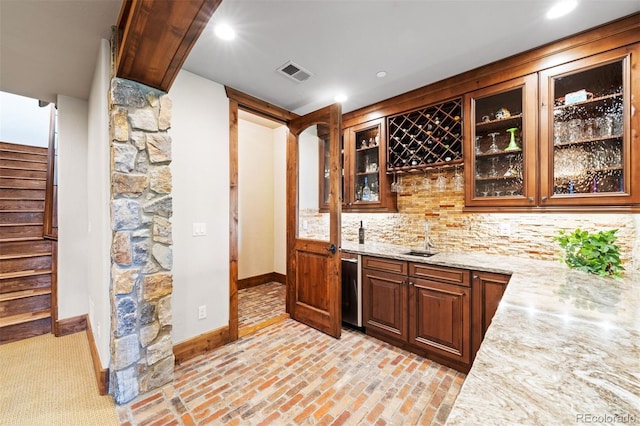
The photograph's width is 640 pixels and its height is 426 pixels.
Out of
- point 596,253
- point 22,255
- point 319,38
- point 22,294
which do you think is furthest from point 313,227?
point 22,255

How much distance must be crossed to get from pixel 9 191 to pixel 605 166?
683 centimetres

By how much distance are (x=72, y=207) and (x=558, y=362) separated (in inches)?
162

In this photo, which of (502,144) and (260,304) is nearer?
(502,144)

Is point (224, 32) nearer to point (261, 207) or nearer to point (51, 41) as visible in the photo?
point (51, 41)

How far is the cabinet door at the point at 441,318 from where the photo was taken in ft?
7.22

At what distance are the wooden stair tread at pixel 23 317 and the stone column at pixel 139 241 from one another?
182cm

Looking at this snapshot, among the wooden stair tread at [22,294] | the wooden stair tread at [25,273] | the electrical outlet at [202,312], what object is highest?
the wooden stair tread at [25,273]

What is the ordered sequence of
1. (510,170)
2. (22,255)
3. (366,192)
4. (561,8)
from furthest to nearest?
(366,192) → (22,255) → (510,170) → (561,8)

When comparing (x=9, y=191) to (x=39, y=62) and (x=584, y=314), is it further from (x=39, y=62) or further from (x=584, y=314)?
(x=584, y=314)

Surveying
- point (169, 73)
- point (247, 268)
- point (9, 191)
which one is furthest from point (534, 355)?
point (9, 191)

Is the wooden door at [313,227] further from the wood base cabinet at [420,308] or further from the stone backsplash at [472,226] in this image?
the stone backsplash at [472,226]

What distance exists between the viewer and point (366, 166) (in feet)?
11.3

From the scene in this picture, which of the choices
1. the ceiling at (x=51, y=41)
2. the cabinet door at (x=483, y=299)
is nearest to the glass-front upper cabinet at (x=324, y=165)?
the cabinet door at (x=483, y=299)

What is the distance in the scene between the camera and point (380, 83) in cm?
273
